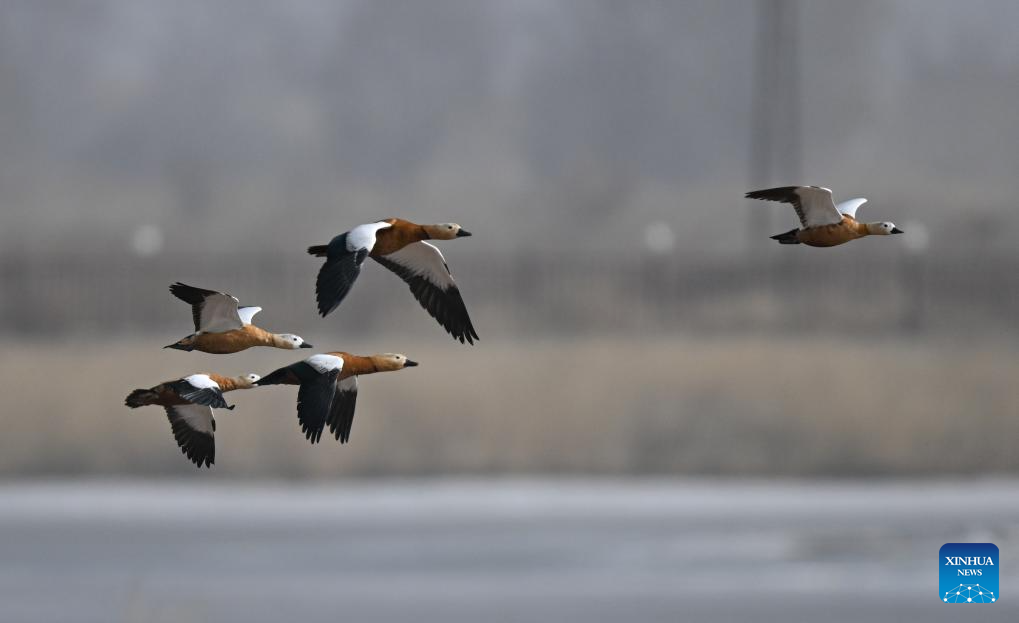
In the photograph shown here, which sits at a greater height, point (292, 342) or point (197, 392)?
point (292, 342)

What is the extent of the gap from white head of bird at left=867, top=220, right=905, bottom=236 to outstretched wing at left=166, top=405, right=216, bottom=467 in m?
1.86

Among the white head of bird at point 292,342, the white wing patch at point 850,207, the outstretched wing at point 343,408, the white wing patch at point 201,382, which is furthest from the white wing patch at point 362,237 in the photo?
the white wing patch at point 850,207

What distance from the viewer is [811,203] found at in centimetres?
429

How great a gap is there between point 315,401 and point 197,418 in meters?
0.82

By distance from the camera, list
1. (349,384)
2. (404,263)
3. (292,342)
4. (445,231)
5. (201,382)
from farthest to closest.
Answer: (404,263) → (349,384) → (445,231) → (201,382) → (292,342)

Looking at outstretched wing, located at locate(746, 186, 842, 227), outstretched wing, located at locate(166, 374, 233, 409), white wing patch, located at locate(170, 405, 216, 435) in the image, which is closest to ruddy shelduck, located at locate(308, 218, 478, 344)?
outstretched wing, located at locate(166, 374, 233, 409)

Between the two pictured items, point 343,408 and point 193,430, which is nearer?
point 343,408

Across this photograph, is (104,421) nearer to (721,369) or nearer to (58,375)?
(58,375)

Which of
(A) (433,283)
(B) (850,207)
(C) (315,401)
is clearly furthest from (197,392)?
(B) (850,207)

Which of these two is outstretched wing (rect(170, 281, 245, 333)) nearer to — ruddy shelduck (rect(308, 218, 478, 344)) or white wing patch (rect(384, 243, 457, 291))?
ruddy shelduck (rect(308, 218, 478, 344))

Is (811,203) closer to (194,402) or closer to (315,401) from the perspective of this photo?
(315,401)

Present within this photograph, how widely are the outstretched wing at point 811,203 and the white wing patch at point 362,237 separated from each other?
101 cm

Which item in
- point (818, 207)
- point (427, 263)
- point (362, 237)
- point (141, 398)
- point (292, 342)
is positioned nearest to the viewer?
point (141, 398)

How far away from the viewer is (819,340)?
53.9 metres
